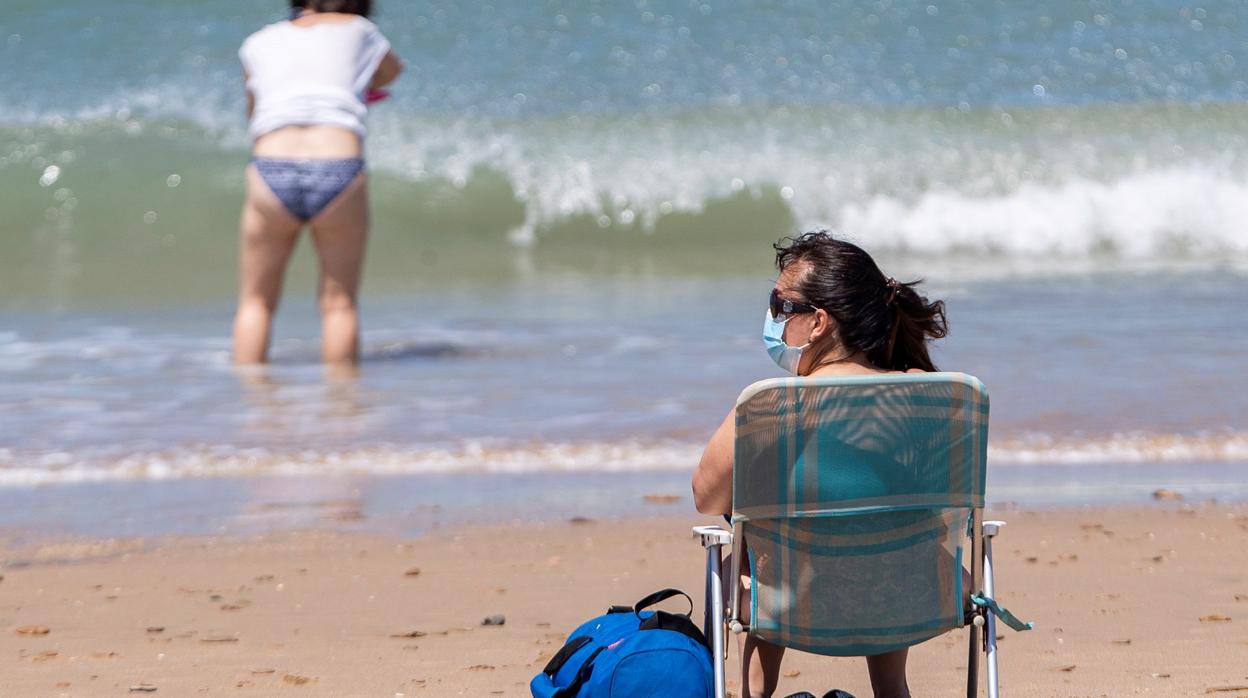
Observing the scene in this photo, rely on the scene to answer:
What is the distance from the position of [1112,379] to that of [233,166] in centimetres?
893

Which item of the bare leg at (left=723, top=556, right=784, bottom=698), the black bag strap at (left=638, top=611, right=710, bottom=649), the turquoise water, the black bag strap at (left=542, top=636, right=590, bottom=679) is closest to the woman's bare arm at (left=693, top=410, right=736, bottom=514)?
the bare leg at (left=723, top=556, right=784, bottom=698)

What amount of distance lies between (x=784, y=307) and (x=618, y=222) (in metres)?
10.6

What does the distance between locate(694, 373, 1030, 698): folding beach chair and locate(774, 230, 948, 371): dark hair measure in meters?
0.26

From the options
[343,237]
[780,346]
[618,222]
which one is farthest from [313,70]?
[618,222]

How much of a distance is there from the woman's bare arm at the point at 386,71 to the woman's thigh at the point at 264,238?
2.16 feet

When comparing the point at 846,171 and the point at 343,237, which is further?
the point at 846,171

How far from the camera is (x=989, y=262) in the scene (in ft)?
39.7

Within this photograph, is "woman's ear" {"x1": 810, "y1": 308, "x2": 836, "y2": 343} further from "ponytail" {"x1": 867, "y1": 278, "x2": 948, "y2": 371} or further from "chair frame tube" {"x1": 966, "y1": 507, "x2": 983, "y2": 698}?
"chair frame tube" {"x1": 966, "y1": 507, "x2": 983, "y2": 698}

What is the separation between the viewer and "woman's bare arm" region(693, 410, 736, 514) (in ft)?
8.45

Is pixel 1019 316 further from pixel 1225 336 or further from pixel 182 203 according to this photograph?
pixel 182 203

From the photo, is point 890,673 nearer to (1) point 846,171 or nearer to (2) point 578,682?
Result: (2) point 578,682

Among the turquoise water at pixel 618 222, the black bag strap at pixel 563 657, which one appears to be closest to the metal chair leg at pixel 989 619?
the black bag strap at pixel 563 657

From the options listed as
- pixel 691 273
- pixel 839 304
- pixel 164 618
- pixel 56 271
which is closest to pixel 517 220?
pixel 691 273

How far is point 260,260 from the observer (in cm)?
Result: 705
